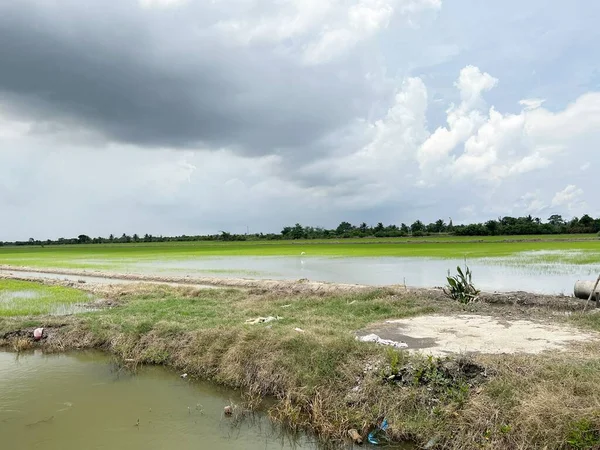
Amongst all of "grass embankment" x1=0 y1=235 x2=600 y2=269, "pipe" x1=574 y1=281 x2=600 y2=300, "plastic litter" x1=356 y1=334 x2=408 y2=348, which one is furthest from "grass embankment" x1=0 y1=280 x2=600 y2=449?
"grass embankment" x1=0 y1=235 x2=600 y2=269

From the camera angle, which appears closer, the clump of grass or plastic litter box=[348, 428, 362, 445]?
plastic litter box=[348, 428, 362, 445]

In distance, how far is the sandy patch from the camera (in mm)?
7992

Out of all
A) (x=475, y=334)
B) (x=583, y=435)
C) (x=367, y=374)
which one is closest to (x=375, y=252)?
(x=475, y=334)

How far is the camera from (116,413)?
7059 millimetres

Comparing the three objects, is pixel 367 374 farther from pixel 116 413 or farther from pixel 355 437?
pixel 116 413

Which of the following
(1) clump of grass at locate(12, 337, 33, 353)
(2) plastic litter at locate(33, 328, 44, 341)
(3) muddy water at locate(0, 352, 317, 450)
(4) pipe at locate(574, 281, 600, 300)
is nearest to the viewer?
(3) muddy water at locate(0, 352, 317, 450)

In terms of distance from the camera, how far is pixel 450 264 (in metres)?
30.0

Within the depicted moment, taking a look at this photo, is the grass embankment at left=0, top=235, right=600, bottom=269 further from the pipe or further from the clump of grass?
the clump of grass

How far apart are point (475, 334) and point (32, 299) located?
17291 millimetres

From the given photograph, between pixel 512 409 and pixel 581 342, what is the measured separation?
388 centimetres

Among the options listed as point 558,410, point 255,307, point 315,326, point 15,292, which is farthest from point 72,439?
point 15,292

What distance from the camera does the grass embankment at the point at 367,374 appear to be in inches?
206

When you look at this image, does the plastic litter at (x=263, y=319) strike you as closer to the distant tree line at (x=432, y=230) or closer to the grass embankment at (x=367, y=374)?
the grass embankment at (x=367, y=374)

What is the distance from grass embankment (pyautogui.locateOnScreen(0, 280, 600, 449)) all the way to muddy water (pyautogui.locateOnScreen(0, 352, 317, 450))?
1.69 feet
